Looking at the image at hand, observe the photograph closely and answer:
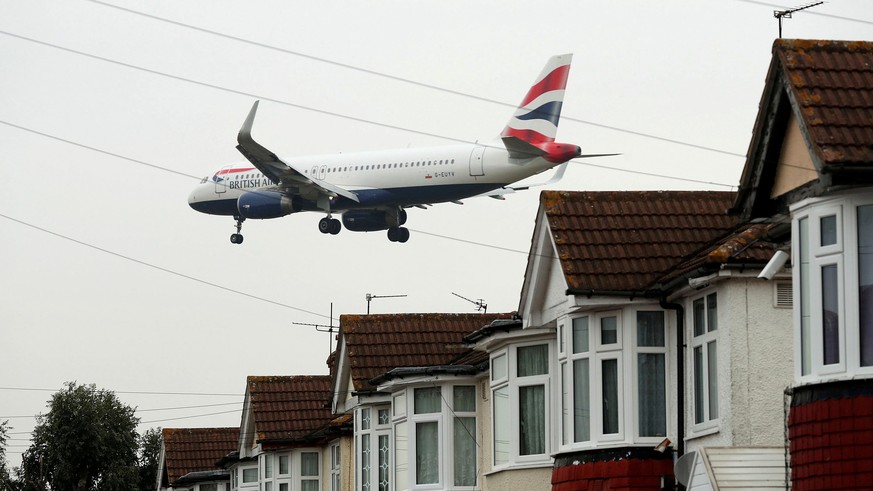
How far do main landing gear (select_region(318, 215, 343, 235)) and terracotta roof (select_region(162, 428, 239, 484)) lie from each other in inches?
451

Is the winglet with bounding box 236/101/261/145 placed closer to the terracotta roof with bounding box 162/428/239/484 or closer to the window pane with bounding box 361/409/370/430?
the terracotta roof with bounding box 162/428/239/484

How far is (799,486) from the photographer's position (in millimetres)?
14531

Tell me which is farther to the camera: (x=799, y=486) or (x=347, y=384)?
(x=347, y=384)

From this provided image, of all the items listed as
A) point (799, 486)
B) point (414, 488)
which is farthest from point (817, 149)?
point (414, 488)

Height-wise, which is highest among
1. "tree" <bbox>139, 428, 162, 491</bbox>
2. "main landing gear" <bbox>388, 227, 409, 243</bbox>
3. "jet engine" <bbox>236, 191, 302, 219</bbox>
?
"jet engine" <bbox>236, 191, 302, 219</bbox>

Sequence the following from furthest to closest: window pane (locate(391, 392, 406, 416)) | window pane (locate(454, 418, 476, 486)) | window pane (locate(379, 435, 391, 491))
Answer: window pane (locate(379, 435, 391, 491)) → window pane (locate(391, 392, 406, 416)) → window pane (locate(454, 418, 476, 486))

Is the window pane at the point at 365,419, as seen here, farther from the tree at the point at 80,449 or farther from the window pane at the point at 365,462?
the tree at the point at 80,449

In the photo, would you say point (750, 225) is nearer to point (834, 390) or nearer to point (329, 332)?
point (834, 390)

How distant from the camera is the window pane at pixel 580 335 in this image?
66.7 ft

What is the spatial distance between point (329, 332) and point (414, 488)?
49.3ft

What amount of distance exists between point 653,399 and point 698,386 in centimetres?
88

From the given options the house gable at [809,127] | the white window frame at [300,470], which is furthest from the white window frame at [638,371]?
the white window frame at [300,470]

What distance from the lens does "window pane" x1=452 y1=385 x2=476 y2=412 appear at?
2732cm

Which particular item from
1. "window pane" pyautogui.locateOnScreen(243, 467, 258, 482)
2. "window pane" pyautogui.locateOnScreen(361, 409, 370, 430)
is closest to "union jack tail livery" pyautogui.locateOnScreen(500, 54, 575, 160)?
"window pane" pyautogui.locateOnScreen(243, 467, 258, 482)
